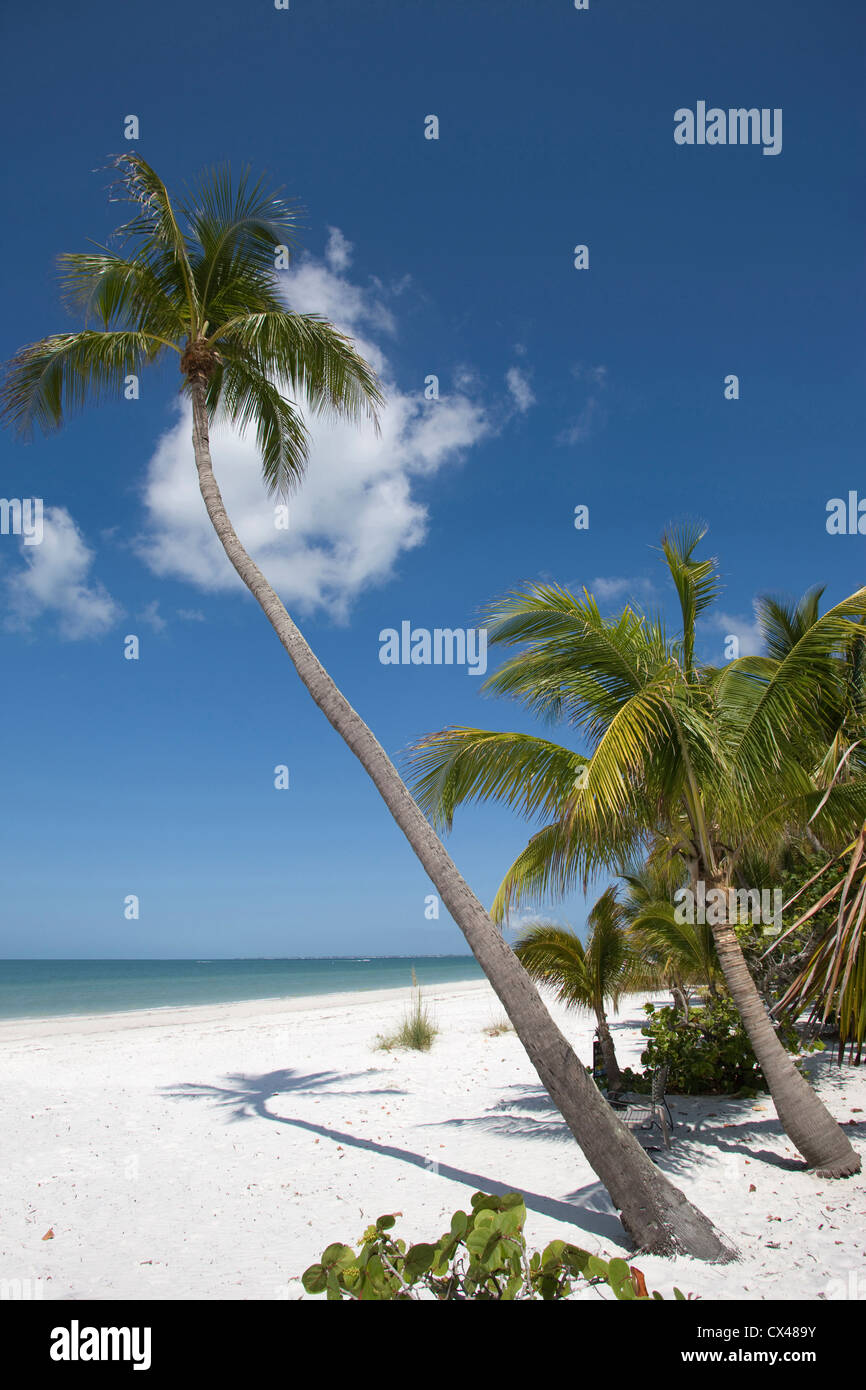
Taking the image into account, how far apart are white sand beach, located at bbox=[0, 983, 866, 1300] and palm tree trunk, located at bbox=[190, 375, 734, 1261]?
0.81ft

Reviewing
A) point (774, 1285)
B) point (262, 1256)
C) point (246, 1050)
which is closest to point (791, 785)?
point (774, 1285)

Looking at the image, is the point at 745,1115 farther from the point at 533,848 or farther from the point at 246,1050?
the point at 246,1050

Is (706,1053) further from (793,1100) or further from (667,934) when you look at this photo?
(793,1100)

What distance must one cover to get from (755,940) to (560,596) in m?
5.22

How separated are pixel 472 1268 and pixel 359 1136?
21.0 feet

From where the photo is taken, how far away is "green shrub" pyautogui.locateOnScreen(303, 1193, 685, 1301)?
8.33 feet

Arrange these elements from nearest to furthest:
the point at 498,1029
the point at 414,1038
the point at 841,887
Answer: the point at 841,887 → the point at 414,1038 → the point at 498,1029

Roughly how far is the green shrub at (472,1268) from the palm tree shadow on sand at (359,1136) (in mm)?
2967

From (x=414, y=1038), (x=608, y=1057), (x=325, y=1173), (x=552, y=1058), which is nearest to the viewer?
(x=552, y=1058)

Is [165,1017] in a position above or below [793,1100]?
below

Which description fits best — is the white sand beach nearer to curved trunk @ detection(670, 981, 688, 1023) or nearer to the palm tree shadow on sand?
the palm tree shadow on sand

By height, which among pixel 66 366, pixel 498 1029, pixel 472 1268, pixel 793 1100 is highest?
pixel 66 366

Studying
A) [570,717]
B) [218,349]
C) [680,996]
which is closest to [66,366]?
[218,349]

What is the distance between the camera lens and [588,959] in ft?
30.1
